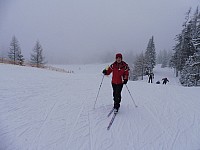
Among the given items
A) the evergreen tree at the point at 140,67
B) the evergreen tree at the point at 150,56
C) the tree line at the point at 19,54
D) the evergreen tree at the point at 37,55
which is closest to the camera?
the tree line at the point at 19,54

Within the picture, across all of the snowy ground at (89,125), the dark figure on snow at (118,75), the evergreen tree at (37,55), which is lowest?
the snowy ground at (89,125)

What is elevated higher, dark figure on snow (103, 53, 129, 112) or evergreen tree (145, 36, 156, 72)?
evergreen tree (145, 36, 156, 72)

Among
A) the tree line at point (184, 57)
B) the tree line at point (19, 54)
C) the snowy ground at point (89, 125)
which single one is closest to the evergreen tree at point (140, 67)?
the tree line at point (184, 57)

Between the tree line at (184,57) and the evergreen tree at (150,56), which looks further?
the evergreen tree at (150,56)

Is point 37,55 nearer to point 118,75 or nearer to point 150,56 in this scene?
point 150,56

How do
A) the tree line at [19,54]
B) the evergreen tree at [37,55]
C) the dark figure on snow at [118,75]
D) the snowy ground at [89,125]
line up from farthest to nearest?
the evergreen tree at [37,55] < the tree line at [19,54] < the dark figure on snow at [118,75] < the snowy ground at [89,125]


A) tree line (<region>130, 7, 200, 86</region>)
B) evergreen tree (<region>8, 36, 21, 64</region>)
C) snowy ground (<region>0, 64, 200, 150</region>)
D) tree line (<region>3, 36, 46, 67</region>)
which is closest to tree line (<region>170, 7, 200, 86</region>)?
tree line (<region>130, 7, 200, 86</region>)

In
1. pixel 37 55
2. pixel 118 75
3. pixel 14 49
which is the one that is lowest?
pixel 118 75

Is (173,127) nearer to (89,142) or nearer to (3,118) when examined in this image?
(89,142)

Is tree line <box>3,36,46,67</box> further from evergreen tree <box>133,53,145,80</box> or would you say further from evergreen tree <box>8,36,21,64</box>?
evergreen tree <box>133,53,145,80</box>

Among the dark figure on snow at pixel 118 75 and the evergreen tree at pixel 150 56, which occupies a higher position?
the evergreen tree at pixel 150 56

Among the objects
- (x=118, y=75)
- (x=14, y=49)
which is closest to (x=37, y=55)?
(x=14, y=49)

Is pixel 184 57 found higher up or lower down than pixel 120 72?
higher up

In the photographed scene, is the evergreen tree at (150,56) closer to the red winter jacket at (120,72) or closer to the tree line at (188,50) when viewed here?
the tree line at (188,50)
